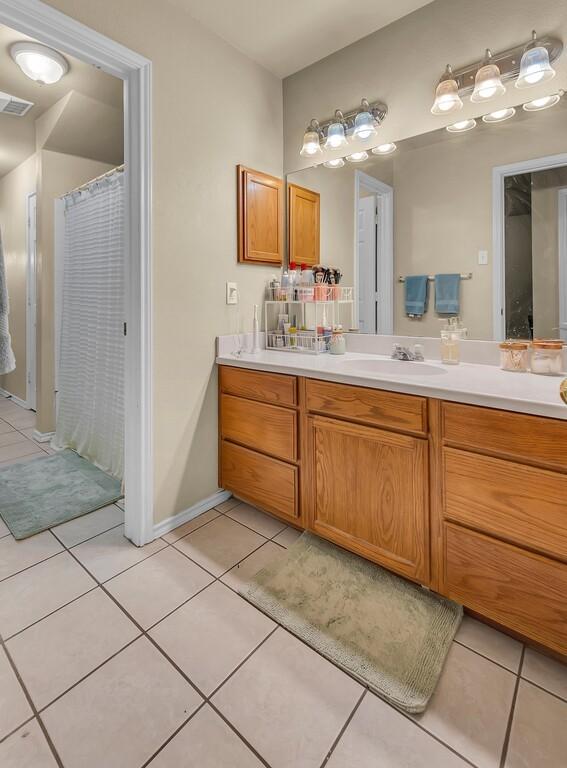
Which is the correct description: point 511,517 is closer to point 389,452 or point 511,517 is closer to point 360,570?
point 389,452

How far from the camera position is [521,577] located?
3.94 ft

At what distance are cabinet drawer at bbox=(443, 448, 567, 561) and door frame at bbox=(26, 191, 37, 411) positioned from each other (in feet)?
12.0

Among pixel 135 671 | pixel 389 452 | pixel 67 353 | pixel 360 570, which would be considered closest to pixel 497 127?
pixel 389 452

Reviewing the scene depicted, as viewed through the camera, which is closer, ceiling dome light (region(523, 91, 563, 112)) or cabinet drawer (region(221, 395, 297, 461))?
ceiling dome light (region(523, 91, 563, 112))

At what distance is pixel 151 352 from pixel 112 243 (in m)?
1.06

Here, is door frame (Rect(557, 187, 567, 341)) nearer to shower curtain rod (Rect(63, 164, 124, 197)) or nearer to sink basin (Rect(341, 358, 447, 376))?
sink basin (Rect(341, 358, 447, 376))

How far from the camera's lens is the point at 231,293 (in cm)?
216

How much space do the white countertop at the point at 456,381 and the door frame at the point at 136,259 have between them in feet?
1.56

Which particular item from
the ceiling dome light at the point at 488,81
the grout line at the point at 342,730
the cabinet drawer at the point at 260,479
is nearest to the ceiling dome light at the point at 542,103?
the ceiling dome light at the point at 488,81

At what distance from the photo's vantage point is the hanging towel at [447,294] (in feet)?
6.02

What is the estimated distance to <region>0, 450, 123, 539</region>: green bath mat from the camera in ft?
6.75

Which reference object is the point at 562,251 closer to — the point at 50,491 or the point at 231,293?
the point at 231,293

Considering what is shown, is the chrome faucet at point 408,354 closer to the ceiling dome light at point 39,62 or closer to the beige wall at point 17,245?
the ceiling dome light at point 39,62

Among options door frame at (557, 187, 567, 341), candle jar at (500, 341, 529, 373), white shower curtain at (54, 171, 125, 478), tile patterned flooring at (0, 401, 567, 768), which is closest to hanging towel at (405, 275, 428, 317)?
candle jar at (500, 341, 529, 373)
